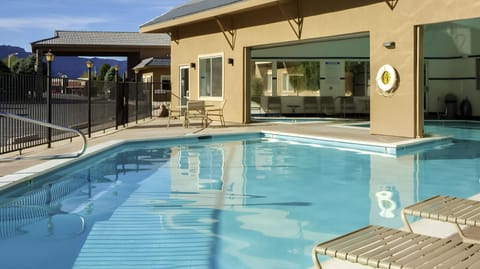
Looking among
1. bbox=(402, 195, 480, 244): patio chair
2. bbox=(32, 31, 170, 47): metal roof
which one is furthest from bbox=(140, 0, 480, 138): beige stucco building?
bbox=(32, 31, 170, 47): metal roof

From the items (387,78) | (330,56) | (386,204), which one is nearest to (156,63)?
(330,56)

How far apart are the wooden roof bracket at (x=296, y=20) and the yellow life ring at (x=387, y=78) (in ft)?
9.26

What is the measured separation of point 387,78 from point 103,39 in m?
27.0

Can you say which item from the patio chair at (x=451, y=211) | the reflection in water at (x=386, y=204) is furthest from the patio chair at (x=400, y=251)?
the reflection in water at (x=386, y=204)

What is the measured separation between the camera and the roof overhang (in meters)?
13.3

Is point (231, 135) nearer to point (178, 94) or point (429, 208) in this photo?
point (178, 94)

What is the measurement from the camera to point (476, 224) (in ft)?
10.0

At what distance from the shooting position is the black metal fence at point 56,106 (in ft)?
27.7

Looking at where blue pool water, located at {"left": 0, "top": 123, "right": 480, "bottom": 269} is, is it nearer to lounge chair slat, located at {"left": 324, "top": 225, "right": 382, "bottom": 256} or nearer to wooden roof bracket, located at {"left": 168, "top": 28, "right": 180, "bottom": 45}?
lounge chair slat, located at {"left": 324, "top": 225, "right": 382, "bottom": 256}

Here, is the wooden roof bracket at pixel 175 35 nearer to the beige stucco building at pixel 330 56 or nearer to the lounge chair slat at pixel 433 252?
the beige stucco building at pixel 330 56

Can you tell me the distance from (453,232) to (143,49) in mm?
33266

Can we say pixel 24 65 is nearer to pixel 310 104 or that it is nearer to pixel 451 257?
pixel 310 104

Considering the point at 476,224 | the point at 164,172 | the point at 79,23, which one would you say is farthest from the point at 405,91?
the point at 79,23

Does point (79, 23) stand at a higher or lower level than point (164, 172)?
higher
